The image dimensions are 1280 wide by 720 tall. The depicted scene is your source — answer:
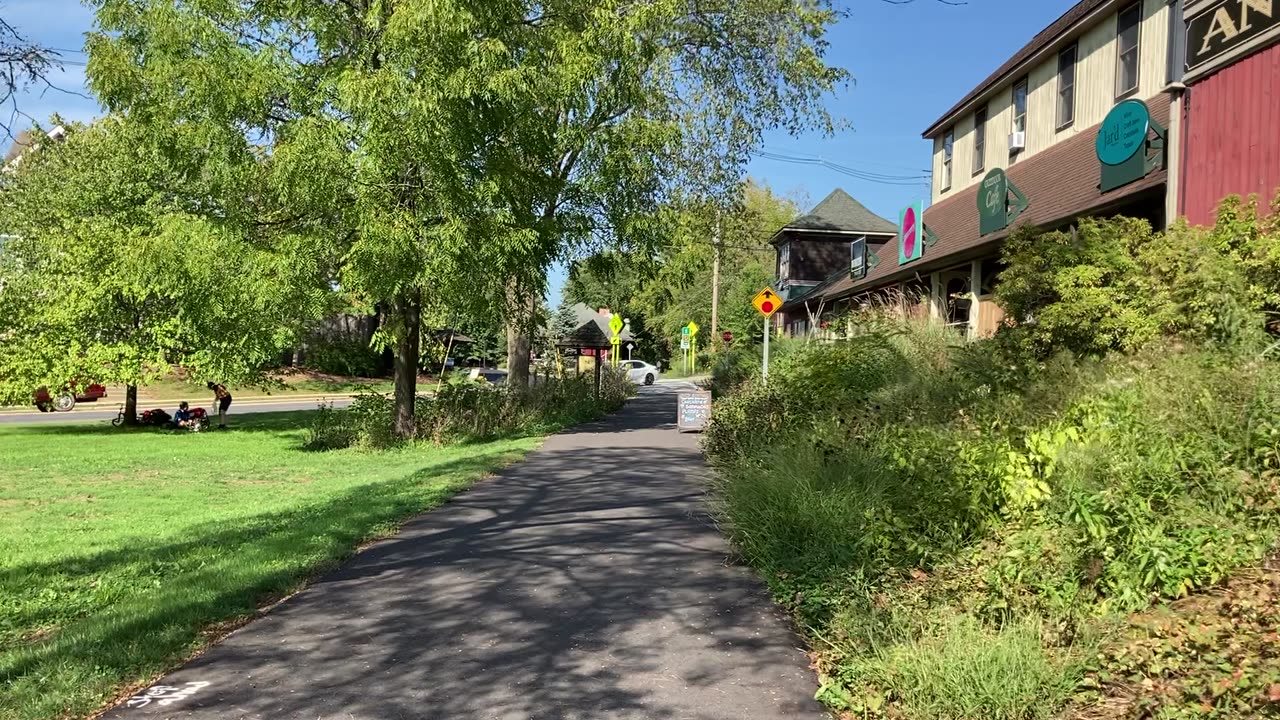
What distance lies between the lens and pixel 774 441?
9148 mm

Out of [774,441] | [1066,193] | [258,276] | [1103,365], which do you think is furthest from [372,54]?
[1103,365]

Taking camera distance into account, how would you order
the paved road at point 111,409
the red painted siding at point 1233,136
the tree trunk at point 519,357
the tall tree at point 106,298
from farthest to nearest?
the paved road at point 111,409, the tree trunk at point 519,357, the tall tree at point 106,298, the red painted siding at point 1233,136

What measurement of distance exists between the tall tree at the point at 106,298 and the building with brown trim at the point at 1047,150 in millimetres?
13263

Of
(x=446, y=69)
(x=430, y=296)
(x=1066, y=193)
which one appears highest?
(x=446, y=69)

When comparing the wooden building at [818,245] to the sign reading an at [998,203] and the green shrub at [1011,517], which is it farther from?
the green shrub at [1011,517]

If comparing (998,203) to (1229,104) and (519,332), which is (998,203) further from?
(519,332)

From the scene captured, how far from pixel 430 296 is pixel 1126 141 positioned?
11720mm

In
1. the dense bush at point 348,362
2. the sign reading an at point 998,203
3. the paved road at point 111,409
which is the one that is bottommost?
the paved road at point 111,409

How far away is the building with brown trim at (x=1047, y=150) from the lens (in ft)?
40.8

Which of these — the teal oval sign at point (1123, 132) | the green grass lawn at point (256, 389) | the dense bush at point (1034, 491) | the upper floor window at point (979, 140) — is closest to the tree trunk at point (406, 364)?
the dense bush at point (1034, 491)

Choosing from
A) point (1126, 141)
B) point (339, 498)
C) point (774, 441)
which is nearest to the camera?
point (774, 441)

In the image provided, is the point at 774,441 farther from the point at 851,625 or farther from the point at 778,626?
the point at 851,625

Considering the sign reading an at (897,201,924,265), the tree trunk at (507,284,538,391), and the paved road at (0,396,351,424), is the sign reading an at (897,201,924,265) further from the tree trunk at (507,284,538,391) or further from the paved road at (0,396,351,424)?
the paved road at (0,396,351,424)

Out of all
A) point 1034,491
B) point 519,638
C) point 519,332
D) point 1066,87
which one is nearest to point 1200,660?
point 1034,491
